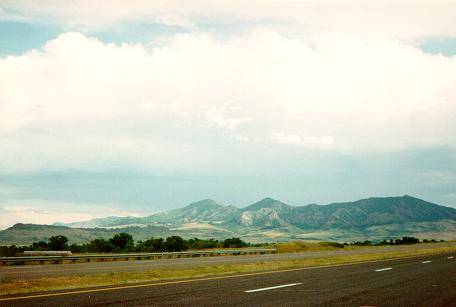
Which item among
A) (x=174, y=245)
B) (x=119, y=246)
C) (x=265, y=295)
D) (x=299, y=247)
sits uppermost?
(x=119, y=246)

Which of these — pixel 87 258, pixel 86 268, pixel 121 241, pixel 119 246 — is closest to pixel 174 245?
pixel 119 246

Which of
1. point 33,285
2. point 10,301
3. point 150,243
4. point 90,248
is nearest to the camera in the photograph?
point 10,301

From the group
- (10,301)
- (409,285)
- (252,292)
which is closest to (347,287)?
(409,285)

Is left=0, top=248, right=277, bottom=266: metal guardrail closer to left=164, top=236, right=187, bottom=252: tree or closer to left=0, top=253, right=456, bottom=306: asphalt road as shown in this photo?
left=164, top=236, right=187, bottom=252: tree

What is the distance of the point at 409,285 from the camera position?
16734mm

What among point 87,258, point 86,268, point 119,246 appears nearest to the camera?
point 86,268

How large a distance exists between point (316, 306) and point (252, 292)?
313cm

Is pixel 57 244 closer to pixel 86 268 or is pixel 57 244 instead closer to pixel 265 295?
pixel 86 268

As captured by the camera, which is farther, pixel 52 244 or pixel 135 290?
pixel 52 244

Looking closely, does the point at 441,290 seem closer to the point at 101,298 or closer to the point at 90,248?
the point at 101,298

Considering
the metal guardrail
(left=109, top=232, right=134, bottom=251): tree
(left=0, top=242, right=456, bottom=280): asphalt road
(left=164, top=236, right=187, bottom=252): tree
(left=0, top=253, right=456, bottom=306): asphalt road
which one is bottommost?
(left=0, top=253, right=456, bottom=306): asphalt road

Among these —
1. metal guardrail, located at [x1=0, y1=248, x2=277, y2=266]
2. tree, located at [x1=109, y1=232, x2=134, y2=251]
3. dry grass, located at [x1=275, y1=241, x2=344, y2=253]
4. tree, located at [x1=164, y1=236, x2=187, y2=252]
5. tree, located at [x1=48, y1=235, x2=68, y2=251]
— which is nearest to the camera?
metal guardrail, located at [x1=0, y1=248, x2=277, y2=266]

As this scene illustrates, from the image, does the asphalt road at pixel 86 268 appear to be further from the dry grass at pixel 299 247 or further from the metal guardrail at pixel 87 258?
the dry grass at pixel 299 247

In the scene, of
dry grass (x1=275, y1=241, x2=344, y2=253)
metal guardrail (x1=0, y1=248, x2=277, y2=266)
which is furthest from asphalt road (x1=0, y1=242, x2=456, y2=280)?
dry grass (x1=275, y1=241, x2=344, y2=253)
